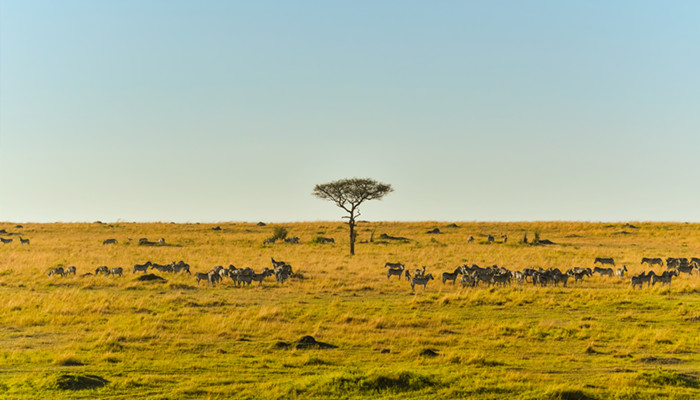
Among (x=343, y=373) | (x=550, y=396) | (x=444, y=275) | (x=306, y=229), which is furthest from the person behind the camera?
(x=306, y=229)

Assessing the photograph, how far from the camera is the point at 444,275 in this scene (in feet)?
117

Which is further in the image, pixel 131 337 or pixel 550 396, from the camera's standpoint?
pixel 131 337

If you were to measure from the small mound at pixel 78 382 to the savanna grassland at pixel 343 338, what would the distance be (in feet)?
0.14

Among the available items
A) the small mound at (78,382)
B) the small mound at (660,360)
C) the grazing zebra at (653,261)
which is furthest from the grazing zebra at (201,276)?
the grazing zebra at (653,261)

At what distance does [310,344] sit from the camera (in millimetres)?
20016

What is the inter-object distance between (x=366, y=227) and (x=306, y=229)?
29.2 feet

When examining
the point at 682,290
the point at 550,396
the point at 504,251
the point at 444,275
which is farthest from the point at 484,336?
the point at 504,251

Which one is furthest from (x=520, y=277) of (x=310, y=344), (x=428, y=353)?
(x=310, y=344)

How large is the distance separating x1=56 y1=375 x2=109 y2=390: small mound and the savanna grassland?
41 millimetres

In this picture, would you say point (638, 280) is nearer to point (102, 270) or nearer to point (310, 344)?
point (310, 344)

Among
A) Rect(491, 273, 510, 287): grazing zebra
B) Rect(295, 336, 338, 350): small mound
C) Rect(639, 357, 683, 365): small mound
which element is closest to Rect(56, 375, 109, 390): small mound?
Rect(295, 336, 338, 350): small mound

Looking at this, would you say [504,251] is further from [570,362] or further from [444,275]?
[570,362]

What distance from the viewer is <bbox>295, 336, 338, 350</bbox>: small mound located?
1983cm

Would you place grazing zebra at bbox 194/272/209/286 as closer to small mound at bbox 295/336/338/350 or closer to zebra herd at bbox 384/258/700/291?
zebra herd at bbox 384/258/700/291
